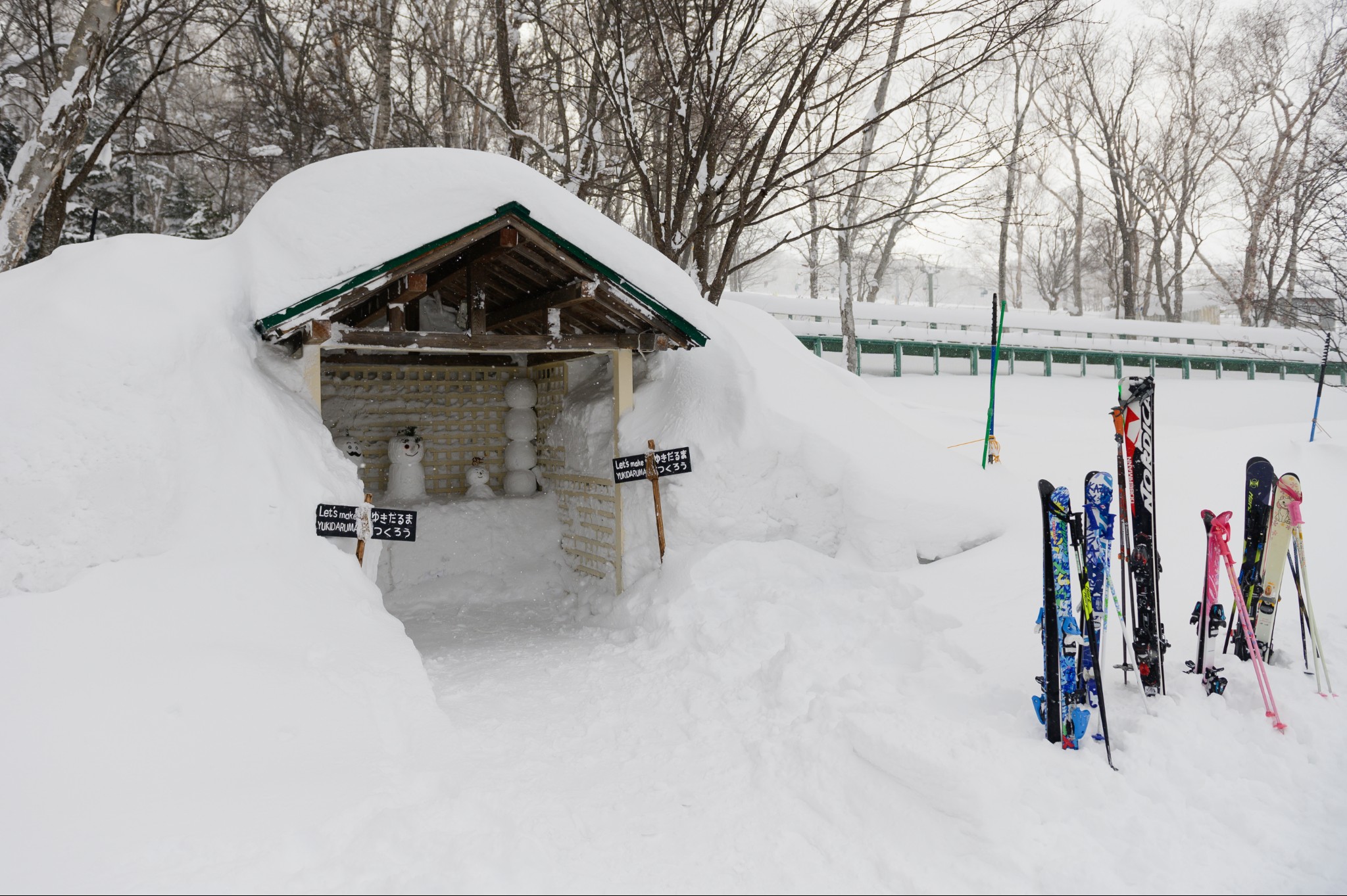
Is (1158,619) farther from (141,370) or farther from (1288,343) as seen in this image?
(1288,343)

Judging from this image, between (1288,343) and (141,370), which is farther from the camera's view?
(1288,343)

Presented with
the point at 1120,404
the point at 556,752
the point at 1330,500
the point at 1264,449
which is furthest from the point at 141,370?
the point at 1264,449

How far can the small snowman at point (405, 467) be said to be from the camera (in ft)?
29.5

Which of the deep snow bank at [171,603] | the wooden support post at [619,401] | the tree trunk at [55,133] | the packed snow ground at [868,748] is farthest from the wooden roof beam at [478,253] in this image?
the tree trunk at [55,133]

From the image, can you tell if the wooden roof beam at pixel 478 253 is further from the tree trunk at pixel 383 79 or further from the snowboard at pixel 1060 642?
the tree trunk at pixel 383 79

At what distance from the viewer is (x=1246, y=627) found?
13.1 feet

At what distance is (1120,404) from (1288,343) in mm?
23248

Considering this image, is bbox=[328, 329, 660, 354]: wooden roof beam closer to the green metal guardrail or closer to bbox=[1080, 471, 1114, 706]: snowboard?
bbox=[1080, 471, 1114, 706]: snowboard

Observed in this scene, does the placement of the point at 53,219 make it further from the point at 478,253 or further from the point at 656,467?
the point at 656,467

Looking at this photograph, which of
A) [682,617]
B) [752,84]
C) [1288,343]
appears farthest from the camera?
[1288,343]

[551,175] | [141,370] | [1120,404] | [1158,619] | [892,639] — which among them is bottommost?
[892,639]

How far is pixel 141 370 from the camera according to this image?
5230 mm

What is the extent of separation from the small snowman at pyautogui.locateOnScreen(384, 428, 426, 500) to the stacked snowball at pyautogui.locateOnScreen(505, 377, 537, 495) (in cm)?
108

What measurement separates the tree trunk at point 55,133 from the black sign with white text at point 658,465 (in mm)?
6556
